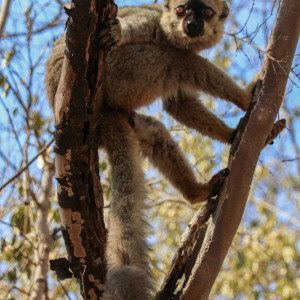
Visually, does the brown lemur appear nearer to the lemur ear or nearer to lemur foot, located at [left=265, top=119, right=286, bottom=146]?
the lemur ear

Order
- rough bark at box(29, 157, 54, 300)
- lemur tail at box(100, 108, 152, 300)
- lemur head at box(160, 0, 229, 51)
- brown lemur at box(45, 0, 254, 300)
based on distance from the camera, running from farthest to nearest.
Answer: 1. rough bark at box(29, 157, 54, 300)
2. lemur head at box(160, 0, 229, 51)
3. brown lemur at box(45, 0, 254, 300)
4. lemur tail at box(100, 108, 152, 300)

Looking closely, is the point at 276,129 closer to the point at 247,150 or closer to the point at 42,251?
the point at 247,150

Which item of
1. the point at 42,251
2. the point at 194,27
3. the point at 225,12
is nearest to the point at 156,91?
the point at 194,27

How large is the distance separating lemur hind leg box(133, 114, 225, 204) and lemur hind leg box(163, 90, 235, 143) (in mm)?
432

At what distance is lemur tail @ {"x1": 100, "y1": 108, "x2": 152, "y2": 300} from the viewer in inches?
134

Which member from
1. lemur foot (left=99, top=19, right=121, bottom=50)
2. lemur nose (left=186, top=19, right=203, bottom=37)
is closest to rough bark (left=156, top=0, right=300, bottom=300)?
lemur nose (left=186, top=19, right=203, bottom=37)

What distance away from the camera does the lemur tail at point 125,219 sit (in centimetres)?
341

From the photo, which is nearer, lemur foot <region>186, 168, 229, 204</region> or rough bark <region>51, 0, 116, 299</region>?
rough bark <region>51, 0, 116, 299</region>

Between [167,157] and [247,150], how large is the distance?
1265 millimetres

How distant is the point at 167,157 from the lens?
5.04 m

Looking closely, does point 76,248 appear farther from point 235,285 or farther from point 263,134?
point 235,285

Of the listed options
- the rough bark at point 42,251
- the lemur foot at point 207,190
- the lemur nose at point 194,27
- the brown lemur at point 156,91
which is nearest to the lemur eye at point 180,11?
the brown lemur at point 156,91

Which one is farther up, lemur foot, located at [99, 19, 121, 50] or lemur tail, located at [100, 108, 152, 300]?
lemur foot, located at [99, 19, 121, 50]

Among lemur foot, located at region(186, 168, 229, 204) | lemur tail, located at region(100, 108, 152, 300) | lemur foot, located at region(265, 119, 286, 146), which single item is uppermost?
lemur foot, located at region(265, 119, 286, 146)
